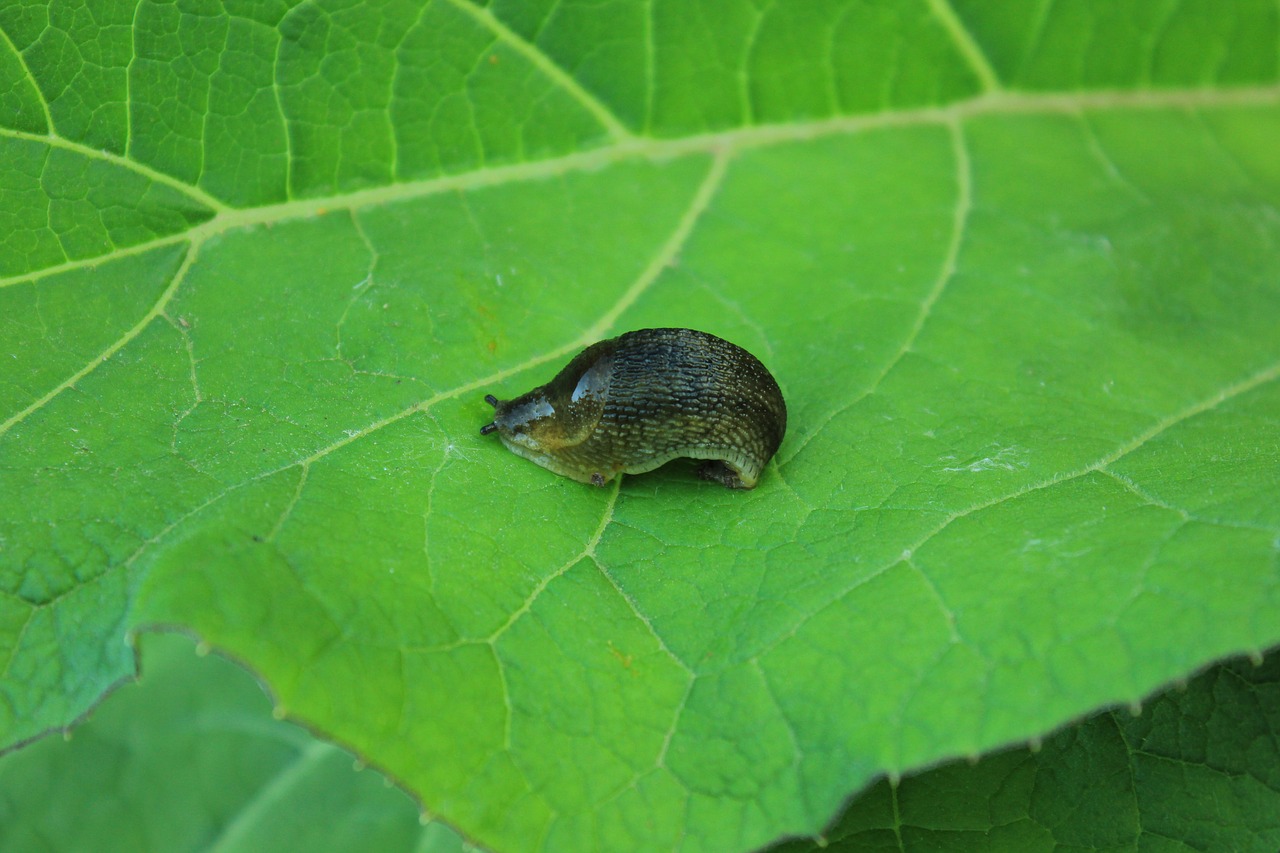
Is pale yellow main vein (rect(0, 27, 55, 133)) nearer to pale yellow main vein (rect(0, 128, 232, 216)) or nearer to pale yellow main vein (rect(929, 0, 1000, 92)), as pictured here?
pale yellow main vein (rect(0, 128, 232, 216))

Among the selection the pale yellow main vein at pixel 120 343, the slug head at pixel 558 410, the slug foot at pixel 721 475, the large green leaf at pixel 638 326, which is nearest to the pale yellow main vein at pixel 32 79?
the large green leaf at pixel 638 326

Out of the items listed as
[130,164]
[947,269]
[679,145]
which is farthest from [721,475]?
[130,164]

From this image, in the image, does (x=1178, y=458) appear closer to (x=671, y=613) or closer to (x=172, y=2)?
(x=671, y=613)

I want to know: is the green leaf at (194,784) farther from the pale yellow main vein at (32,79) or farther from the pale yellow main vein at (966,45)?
the pale yellow main vein at (966,45)

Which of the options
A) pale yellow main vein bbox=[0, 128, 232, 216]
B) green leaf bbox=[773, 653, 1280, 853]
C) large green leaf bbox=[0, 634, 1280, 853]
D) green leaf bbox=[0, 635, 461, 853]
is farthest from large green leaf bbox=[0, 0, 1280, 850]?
green leaf bbox=[0, 635, 461, 853]

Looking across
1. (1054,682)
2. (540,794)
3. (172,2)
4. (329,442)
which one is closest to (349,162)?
(172,2)

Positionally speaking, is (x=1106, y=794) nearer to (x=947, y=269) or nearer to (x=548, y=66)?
(x=947, y=269)
